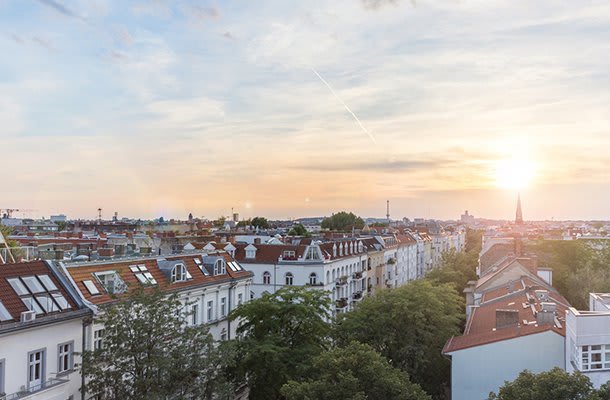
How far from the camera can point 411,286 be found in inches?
1820

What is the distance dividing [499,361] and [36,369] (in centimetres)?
2429

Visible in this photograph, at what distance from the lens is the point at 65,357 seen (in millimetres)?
27938

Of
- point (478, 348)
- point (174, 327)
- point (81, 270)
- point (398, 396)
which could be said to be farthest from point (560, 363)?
point (81, 270)

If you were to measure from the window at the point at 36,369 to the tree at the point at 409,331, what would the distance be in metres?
20.9

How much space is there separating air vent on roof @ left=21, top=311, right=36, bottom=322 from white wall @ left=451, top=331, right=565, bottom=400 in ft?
75.4

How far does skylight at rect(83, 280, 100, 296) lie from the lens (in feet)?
101

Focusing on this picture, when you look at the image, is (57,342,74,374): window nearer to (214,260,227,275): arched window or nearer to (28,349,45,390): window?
(28,349,45,390): window

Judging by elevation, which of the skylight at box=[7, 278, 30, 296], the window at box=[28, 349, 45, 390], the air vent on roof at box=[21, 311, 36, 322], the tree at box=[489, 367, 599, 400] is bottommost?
the window at box=[28, 349, 45, 390]

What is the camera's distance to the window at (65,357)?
90.3 ft

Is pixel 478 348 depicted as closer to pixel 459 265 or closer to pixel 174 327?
pixel 174 327

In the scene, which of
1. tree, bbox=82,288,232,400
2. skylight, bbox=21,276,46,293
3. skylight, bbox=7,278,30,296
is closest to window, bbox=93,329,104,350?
tree, bbox=82,288,232,400

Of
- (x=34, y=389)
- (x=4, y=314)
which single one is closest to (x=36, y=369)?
(x=34, y=389)

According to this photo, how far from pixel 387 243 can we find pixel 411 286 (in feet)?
166

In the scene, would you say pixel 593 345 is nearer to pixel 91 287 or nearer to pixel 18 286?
pixel 91 287
